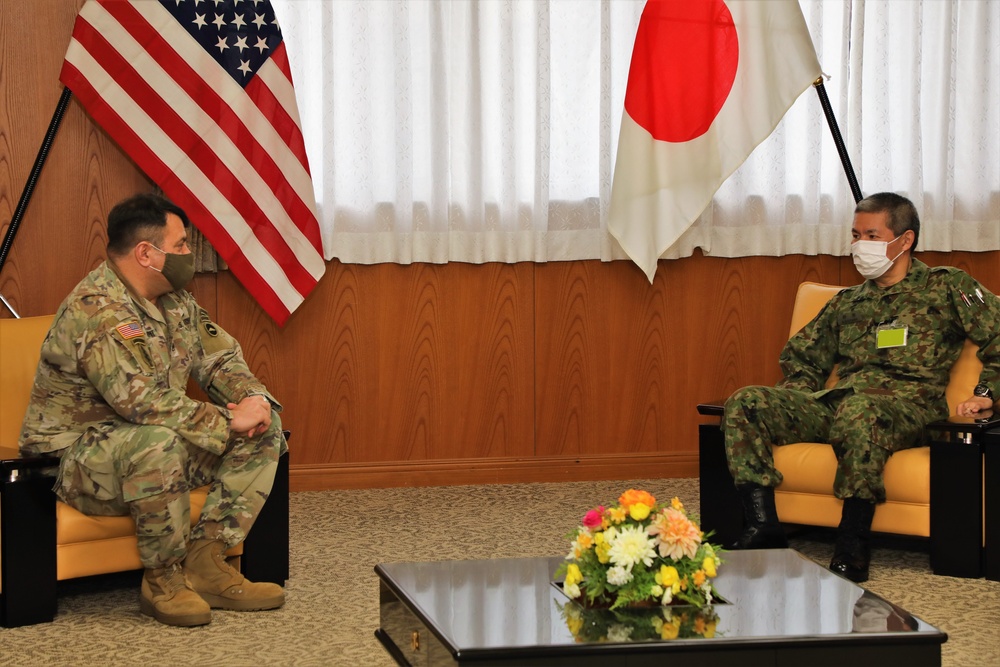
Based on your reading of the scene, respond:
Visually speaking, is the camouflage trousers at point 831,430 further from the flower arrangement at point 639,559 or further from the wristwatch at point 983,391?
the flower arrangement at point 639,559

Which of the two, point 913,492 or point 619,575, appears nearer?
point 619,575

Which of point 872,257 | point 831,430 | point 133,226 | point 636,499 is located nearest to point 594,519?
point 636,499

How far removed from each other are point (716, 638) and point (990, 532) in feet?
5.59

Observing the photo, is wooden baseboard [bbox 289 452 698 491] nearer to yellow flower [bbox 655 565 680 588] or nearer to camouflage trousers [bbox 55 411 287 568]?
camouflage trousers [bbox 55 411 287 568]

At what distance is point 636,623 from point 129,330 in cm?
163

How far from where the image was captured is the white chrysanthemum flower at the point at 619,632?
2047 millimetres

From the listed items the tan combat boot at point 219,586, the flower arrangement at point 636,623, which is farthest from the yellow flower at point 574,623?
the tan combat boot at point 219,586

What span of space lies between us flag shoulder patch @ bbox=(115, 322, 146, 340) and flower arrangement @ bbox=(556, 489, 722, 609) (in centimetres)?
141

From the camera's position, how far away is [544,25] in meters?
4.73

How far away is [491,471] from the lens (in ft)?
16.1

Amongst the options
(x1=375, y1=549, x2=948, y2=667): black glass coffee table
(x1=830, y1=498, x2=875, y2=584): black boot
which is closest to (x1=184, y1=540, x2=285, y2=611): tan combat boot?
(x1=375, y1=549, x2=948, y2=667): black glass coffee table

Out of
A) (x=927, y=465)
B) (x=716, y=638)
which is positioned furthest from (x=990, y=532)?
(x=716, y=638)

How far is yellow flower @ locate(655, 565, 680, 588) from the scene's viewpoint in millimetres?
2176

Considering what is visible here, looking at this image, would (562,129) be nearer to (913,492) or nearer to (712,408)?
(712,408)
